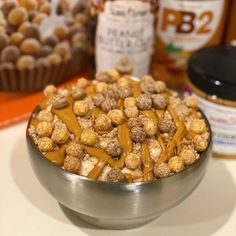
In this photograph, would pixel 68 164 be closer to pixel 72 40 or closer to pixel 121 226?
pixel 121 226

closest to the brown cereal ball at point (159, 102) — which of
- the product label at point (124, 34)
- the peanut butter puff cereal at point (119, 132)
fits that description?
the peanut butter puff cereal at point (119, 132)

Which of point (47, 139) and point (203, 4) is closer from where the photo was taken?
point (47, 139)

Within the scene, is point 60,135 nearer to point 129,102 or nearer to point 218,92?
point 129,102

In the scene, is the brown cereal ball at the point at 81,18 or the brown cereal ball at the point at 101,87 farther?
the brown cereal ball at the point at 81,18

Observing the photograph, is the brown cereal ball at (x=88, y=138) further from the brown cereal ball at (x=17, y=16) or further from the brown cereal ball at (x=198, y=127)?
the brown cereal ball at (x=17, y=16)

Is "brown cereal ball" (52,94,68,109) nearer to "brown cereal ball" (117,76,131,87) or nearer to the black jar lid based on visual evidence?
"brown cereal ball" (117,76,131,87)

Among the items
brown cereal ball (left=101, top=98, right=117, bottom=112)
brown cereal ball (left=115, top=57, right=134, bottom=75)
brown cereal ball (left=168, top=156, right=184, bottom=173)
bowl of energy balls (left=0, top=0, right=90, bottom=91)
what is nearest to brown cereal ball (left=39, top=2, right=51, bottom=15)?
bowl of energy balls (left=0, top=0, right=90, bottom=91)

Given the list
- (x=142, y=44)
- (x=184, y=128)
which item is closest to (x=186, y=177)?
(x=184, y=128)

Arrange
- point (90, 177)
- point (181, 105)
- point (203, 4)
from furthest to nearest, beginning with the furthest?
point (203, 4) → point (181, 105) → point (90, 177)
